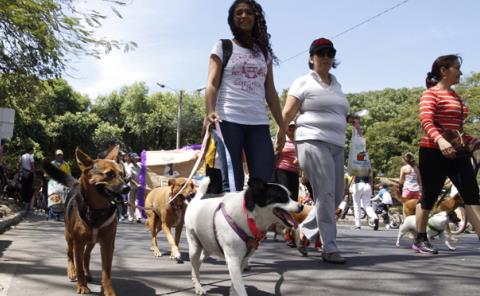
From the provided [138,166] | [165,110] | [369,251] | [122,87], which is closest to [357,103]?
[165,110]

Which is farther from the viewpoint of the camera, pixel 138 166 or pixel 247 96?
pixel 138 166

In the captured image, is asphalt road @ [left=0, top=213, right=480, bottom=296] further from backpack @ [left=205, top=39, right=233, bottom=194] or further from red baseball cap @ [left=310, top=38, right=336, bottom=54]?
red baseball cap @ [left=310, top=38, right=336, bottom=54]

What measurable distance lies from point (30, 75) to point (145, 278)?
9476 millimetres

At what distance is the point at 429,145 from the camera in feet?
17.1

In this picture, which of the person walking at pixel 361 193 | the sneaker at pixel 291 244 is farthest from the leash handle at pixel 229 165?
the person walking at pixel 361 193

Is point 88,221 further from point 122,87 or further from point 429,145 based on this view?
point 122,87

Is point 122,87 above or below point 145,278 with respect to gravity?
above

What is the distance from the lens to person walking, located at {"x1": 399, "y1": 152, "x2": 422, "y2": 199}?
447 inches

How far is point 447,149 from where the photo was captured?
4.82 meters

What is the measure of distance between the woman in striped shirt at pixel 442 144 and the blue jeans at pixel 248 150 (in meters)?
1.91

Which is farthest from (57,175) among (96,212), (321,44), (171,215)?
(321,44)

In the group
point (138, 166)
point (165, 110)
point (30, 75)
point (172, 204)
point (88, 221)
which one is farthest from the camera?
point (165, 110)

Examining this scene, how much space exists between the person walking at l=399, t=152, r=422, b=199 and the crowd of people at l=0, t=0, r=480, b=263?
18.9ft

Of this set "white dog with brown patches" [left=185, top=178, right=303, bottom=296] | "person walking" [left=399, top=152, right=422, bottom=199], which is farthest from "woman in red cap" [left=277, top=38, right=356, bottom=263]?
"person walking" [left=399, top=152, right=422, bottom=199]
